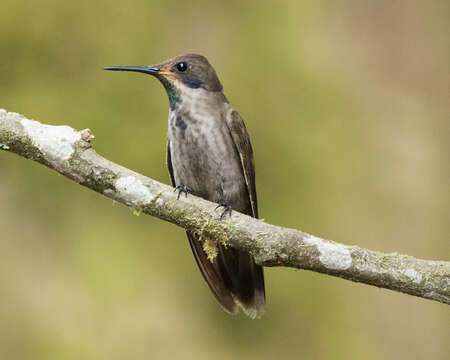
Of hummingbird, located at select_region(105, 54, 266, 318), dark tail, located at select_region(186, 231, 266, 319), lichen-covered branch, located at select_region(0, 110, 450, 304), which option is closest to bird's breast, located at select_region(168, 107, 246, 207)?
hummingbird, located at select_region(105, 54, 266, 318)

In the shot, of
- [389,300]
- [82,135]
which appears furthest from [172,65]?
[389,300]

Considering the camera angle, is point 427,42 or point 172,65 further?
point 427,42

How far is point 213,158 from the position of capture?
3.13 m

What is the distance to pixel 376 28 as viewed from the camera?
19.4ft

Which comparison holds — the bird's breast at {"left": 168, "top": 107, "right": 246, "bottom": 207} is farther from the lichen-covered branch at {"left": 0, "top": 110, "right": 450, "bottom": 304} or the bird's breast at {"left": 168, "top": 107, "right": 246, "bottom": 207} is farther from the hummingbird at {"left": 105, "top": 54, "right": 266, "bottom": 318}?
the lichen-covered branch at {"left": 0, "top": 110, "right": 450, "bottom": 304}

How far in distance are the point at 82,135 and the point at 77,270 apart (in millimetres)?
2604

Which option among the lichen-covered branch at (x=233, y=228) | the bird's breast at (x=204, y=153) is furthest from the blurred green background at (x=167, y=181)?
the lichen-covered branch at (x=233, y=228)

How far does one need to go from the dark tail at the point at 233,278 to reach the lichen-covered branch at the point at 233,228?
84cm

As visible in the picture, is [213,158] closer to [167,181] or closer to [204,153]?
[204,153]

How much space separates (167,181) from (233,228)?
97.4 inches

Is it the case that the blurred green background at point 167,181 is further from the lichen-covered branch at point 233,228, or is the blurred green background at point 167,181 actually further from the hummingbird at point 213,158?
the lichen-covered branch at point 233,228

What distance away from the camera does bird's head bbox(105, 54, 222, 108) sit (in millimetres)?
3268

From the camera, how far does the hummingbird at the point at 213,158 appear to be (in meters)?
3.13

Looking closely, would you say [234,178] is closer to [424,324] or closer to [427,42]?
[424,324]
